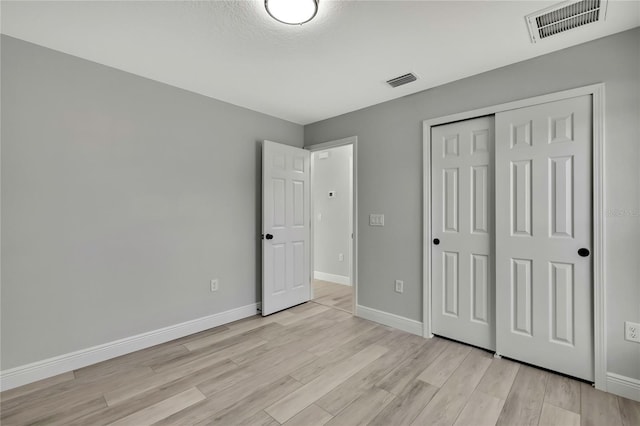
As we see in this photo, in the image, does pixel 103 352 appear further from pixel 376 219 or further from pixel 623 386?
pixel 623 386

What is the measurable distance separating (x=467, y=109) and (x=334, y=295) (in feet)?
9.84

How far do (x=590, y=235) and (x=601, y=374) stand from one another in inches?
38.0

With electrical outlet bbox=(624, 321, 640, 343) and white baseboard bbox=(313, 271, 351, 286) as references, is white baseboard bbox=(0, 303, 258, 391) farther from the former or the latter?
electrical outlet bbox=(624, 321, 640, 343)

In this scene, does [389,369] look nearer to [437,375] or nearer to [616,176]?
[437,375]

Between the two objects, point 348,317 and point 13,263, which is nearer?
point 13,263

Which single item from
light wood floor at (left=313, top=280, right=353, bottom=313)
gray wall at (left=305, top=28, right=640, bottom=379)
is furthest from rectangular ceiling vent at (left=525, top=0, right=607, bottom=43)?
light wood floor at (left=313, top=280, right=353, bottom=313)

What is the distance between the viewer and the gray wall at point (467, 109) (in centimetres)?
196

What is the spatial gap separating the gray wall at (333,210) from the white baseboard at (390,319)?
1.61m

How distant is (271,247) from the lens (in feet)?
11.6

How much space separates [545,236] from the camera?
227 cm

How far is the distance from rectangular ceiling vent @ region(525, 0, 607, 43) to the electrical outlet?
201 cm

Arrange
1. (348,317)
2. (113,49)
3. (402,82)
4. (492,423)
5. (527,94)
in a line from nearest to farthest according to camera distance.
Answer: (492,423) → (113,49) → (527,94) → (402,82) → (348,317)

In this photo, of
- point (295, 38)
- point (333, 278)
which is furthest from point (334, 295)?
point (295, 38)

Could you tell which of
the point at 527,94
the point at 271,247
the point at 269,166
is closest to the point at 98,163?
the point at 269,166
